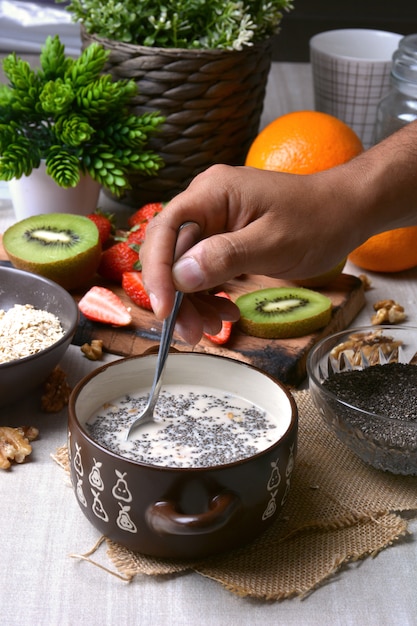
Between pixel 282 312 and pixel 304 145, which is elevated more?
pixel 304 145

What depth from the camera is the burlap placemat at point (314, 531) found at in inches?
29.9

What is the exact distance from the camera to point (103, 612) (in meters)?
0.73

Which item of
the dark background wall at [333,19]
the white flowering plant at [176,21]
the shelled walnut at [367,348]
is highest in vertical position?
the white flowering plant at [176,21]

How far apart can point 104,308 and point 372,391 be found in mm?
415

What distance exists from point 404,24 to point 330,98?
144 cm

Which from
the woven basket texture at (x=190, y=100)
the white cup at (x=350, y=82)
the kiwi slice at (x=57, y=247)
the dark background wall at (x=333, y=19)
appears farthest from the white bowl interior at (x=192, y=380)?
the dark background wall at (x=333, y=19)

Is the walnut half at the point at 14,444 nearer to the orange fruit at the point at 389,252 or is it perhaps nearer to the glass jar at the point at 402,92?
the orange fruit at the point at 389,252

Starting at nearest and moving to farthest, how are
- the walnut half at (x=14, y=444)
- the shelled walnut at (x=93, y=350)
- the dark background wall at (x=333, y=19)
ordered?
the walnut half at (x=14, y=444), the shelled walnut at (x=93, y=350), the dark background wall at (x=333, y=19)

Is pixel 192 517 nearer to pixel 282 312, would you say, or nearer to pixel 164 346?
pixel 164 346

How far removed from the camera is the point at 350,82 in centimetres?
168

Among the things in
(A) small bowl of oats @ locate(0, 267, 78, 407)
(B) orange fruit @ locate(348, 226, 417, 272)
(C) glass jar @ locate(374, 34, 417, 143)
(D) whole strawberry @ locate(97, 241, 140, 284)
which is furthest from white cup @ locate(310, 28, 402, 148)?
(A) small bowl of oats @ locate(0, 267, 78, 407)

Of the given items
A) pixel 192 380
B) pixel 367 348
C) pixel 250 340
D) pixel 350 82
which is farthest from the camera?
pixel 350 82

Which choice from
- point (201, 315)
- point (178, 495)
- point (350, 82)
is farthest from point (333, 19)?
point (178, 495)

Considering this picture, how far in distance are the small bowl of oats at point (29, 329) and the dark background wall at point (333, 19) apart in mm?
1996
